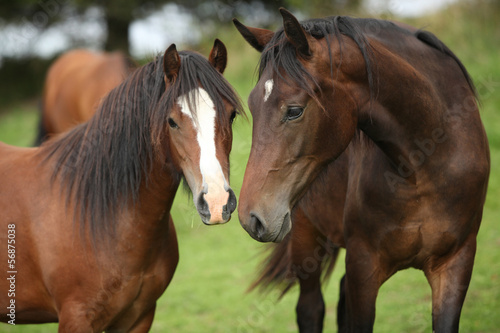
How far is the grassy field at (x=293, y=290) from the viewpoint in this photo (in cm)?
537

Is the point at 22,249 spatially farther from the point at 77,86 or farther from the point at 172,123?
the point at 77,86

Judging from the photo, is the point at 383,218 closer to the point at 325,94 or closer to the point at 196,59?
the point at 325,94

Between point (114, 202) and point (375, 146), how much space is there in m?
1.55

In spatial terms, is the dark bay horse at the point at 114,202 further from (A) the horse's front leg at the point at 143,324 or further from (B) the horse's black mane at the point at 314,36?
(B) the horse's black mane at the point at 314,36

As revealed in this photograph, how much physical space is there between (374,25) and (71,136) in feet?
6.43

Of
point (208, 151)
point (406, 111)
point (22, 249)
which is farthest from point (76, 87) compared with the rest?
point (406, 111)

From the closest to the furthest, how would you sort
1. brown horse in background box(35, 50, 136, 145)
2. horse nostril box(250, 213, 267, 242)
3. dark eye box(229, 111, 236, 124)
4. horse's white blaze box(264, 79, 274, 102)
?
horse nostril box(250, 213, 267, 242)
horse's white blaze box(264, 79, 274, 102)
dark eye box(229, 111, 236, 124)
brown horse in background box(35, 50, 136, 145)

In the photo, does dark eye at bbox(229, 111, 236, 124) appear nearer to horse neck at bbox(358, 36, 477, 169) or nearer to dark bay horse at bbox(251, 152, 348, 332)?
horse neck at bbox(358, 36, 477, 169)

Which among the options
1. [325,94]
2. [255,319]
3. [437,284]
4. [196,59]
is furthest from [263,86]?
[255,319]

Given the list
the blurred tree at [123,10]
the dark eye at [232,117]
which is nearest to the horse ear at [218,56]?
the dark eye at [232,117]

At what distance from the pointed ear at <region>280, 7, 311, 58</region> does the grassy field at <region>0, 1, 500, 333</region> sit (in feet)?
1.93

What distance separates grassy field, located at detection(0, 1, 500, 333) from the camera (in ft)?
17.6

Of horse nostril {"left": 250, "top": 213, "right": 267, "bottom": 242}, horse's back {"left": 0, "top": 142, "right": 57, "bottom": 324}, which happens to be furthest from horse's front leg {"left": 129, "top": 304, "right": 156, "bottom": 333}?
horse nostril {"left": 250, "top": 213, "right": 267, "bottom": 242}

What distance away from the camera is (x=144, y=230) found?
3254 mm
